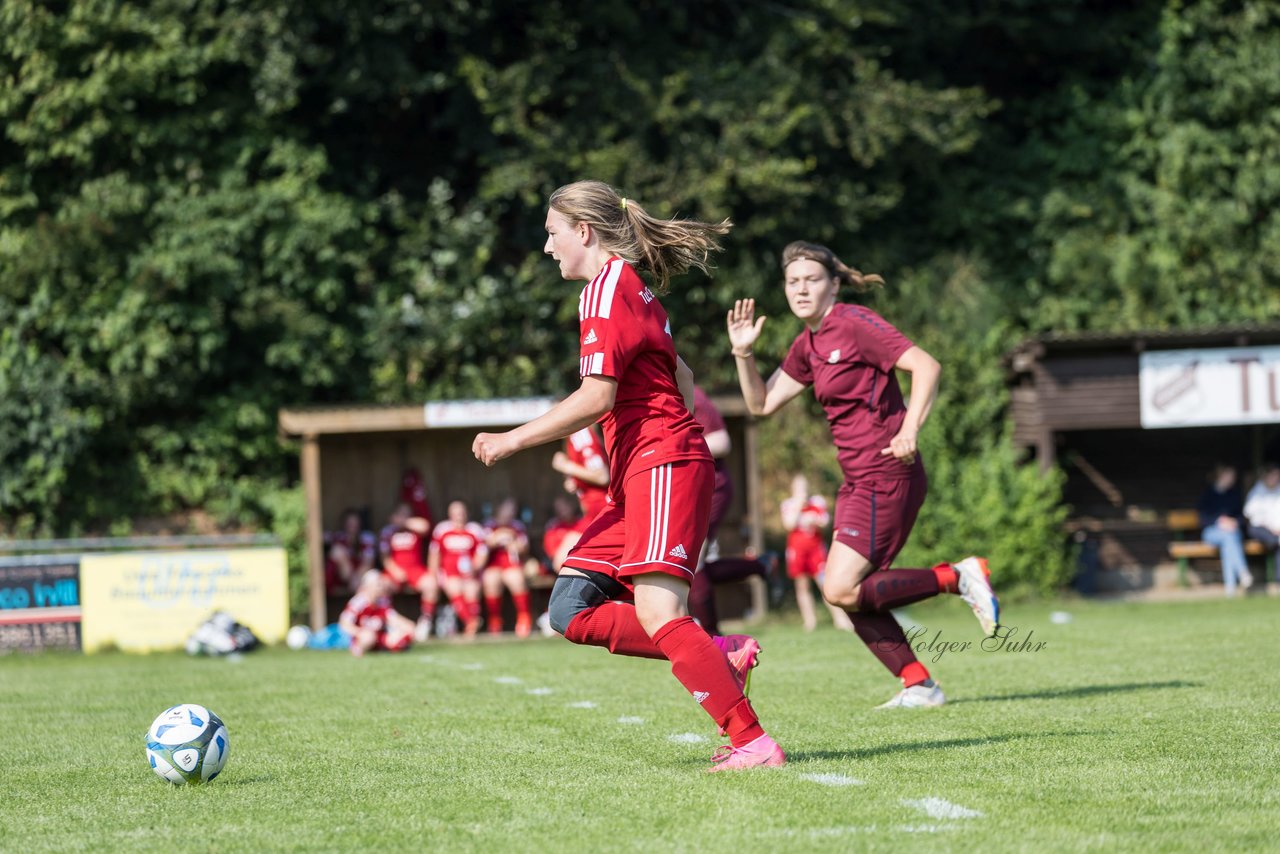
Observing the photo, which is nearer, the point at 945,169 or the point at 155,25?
the point at 155,25

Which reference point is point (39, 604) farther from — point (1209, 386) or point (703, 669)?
point (1209, 386)

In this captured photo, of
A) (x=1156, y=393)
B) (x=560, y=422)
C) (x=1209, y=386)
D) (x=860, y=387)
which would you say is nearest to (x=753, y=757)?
(x=560, y=422)

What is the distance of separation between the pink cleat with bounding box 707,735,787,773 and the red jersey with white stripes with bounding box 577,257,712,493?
3.13 ft

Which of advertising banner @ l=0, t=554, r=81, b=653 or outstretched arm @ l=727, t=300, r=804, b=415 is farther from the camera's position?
advertising banner @ l=0, t=554, r=81, b=653

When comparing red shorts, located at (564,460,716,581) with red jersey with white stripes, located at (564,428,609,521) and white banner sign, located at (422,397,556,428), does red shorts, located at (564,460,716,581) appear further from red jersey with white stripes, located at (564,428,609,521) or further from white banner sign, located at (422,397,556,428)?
white banner sign, located at (422,397,556,428)

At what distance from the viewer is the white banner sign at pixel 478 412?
16.0 metres

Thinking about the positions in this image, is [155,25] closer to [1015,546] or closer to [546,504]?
[546,504]

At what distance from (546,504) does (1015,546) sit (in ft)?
18.1

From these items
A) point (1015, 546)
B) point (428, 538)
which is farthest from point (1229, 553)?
point (428, 538)

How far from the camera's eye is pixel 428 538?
17.0 m

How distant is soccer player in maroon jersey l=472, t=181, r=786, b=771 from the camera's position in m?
4.82

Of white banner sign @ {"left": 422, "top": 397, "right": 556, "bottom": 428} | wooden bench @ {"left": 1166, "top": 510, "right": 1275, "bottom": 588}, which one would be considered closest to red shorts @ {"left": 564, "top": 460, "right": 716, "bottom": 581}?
white banner sign @ {"left": 422, "top": 397, "right": 556, "bottom": 428}

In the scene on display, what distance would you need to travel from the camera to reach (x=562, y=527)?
16.0 metres

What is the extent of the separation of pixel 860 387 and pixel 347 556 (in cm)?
1058
